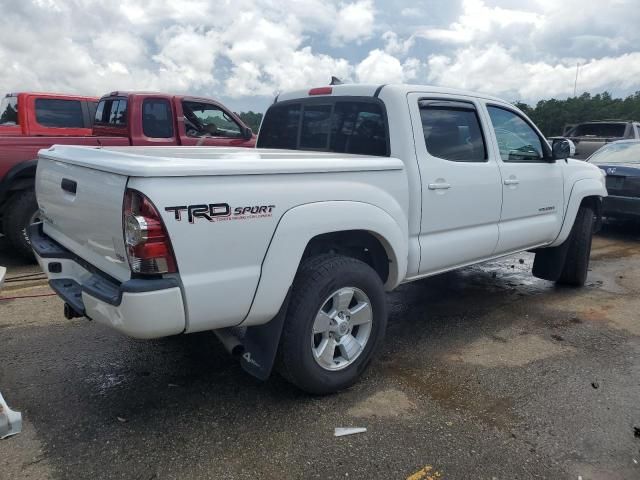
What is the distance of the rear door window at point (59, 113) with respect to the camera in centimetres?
878

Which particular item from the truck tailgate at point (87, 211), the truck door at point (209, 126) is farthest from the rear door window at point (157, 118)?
the truck tailgate at point (87, 211)

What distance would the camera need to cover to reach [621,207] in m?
8.23

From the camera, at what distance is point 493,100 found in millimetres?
4465

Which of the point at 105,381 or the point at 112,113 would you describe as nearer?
the point at 105,381

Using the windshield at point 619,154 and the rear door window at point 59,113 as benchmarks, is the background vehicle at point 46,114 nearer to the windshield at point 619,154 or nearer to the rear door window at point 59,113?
the rear door window at point 59,113

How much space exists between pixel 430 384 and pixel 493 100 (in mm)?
2466

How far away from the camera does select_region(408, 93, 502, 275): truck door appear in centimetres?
370

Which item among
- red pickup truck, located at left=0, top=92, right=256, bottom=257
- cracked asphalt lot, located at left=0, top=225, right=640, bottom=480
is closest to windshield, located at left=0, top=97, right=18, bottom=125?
red pickup truck, located at left=0, top=92, right=256, bottom=257

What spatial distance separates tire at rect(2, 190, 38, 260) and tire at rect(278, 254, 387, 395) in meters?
4.31

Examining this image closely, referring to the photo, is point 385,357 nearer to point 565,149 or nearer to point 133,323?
point 133,323

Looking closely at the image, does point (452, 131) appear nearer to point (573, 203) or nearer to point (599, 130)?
point (573, 203)

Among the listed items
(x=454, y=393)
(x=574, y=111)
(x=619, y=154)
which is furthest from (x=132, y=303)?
(x=574, y=111)

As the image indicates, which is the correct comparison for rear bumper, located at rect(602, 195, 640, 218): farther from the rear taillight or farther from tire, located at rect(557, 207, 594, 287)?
the rear taillight

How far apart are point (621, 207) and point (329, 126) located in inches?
243
